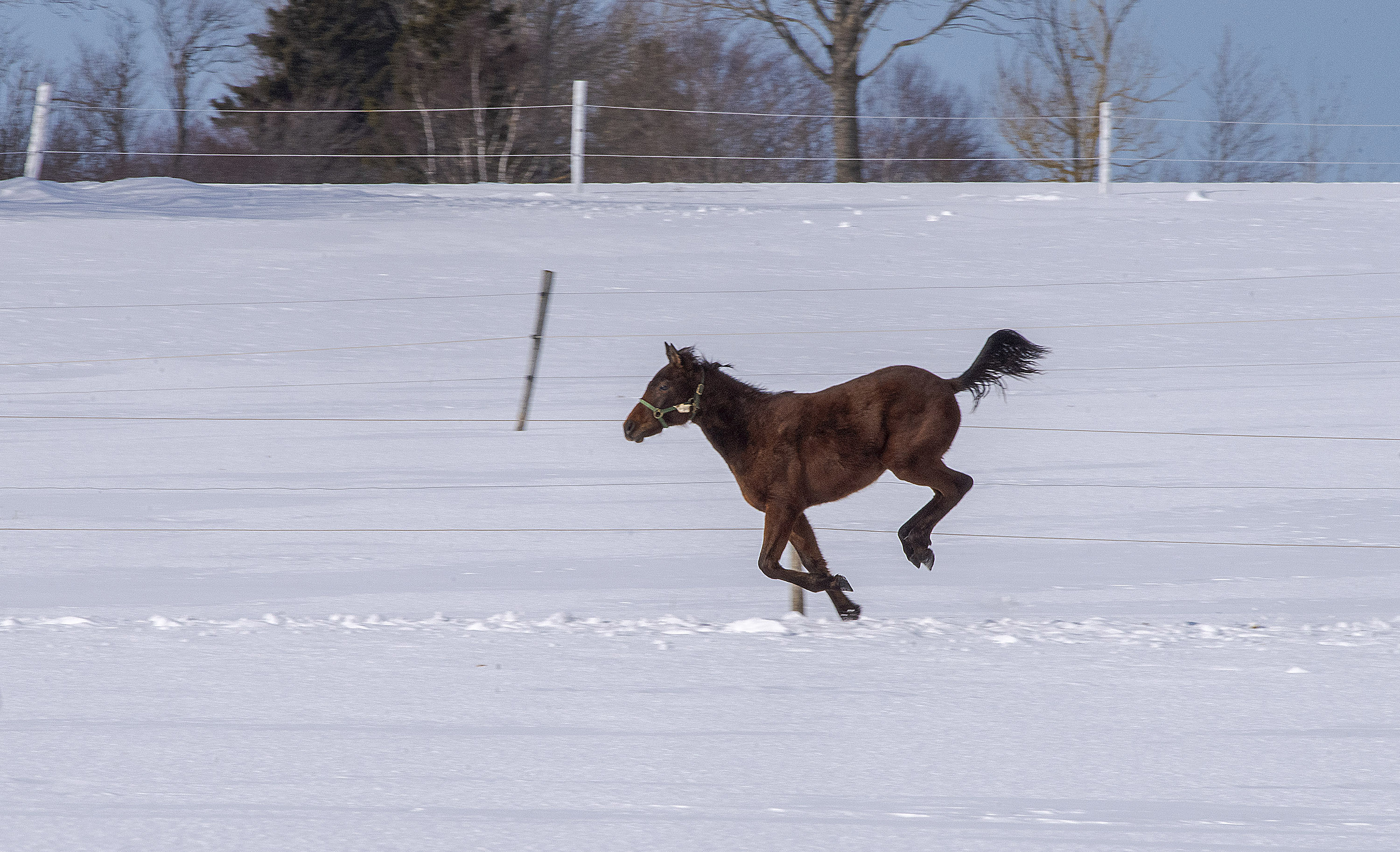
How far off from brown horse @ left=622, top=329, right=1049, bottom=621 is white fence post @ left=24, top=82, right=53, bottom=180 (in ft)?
53.2

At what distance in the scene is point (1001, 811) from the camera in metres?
3.39

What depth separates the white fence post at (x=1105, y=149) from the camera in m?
20.1

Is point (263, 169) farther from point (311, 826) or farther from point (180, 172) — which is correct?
point (311, 826)

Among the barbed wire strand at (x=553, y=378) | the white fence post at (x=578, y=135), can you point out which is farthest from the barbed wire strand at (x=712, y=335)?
the white fence post at (x=578, y=135)

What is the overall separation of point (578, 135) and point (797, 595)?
47.1 feet

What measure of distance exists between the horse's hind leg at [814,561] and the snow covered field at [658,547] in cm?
11

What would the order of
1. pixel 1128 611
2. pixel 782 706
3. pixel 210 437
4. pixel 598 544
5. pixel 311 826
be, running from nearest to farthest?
pixel 311 826
pixel 782 706
pixel 1128 611
pixel 598 544
pixel 210 437

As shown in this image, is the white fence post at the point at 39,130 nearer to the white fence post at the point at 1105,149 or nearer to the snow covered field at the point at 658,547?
the snow covered field at the point at 658,547

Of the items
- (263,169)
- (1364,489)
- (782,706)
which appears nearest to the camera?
(782,706)

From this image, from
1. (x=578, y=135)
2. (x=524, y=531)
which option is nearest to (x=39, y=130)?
(x=578, y=135)

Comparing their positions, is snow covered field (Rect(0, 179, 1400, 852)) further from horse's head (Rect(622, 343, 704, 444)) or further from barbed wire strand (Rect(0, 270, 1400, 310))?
horse's head (Rect(622, 343, 704, 444))

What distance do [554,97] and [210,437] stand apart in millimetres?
25825

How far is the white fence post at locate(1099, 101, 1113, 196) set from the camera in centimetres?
2006

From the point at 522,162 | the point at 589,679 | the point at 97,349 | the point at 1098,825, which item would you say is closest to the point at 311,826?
the point at 589,679
